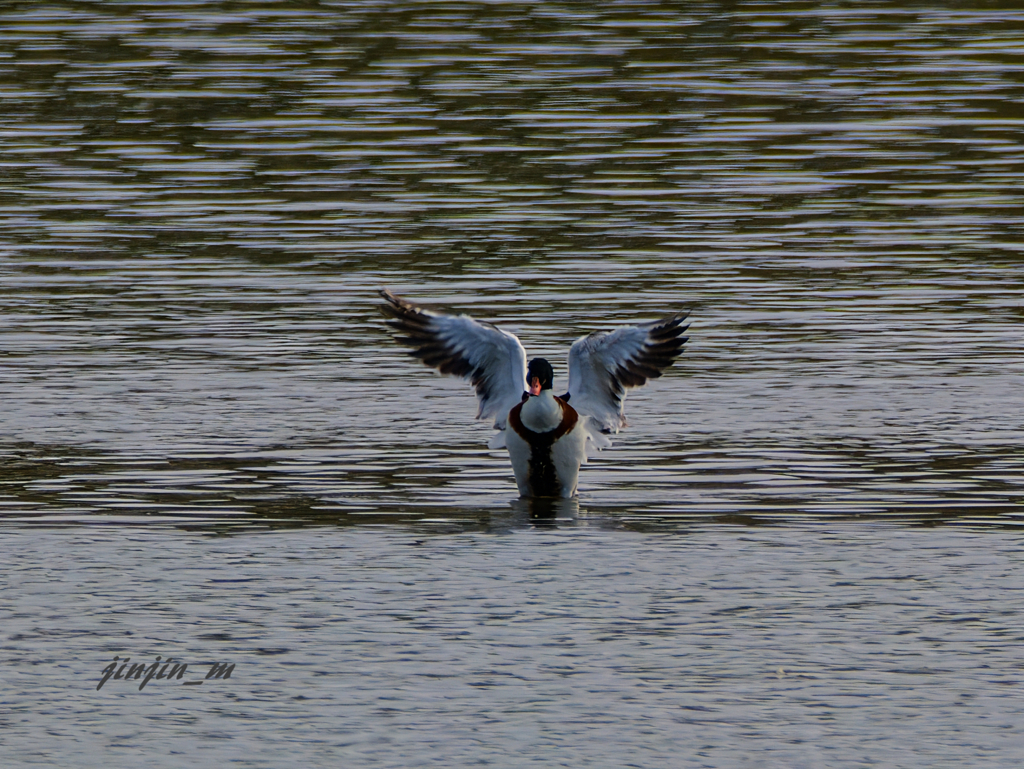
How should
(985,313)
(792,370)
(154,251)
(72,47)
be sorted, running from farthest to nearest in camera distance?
(72,47), (154,251), (985,313), (792,370)

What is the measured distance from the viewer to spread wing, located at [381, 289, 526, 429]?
13078 mm

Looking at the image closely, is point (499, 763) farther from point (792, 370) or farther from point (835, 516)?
point (792, 370)

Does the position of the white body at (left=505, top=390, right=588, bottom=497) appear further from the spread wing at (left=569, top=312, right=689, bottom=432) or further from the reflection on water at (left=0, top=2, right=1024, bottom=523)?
the spread wing at (left=569, top=312, right=689, bottom=432)

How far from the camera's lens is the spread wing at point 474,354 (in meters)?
13.1

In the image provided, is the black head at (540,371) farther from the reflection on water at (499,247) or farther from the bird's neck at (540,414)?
the reflection on water at (499,247)

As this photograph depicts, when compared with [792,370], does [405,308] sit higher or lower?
higher

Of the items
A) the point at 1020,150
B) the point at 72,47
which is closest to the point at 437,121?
the point at 1020,150

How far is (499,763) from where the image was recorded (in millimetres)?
7883

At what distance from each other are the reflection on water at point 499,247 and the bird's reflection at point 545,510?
19 cm

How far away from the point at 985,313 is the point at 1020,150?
30.0 feet

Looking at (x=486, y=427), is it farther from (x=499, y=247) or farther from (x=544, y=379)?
(x=499, y=247)

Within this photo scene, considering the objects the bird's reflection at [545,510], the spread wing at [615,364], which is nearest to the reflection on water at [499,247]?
the bird's reflection at [545,510]

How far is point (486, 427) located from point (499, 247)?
21.8ft

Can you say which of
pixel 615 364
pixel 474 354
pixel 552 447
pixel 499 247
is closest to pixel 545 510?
pixel 552 447
